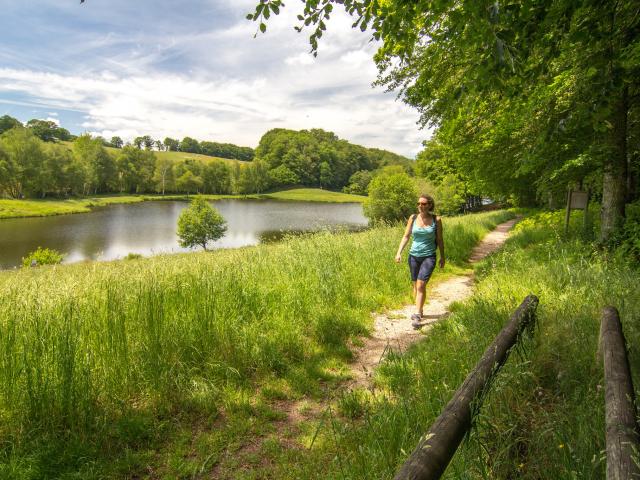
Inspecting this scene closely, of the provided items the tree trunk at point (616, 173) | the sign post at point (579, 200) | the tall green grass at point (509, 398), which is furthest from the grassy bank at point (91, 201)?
the tree trunk at point (616, 173)

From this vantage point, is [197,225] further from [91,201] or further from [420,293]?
[91,201]

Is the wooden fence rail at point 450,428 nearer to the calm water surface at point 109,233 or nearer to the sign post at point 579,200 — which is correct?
the sign post at point 579,200

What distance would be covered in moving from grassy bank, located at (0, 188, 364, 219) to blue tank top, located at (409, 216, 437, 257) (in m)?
71.6

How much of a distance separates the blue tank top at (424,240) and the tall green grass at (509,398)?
1260 mm

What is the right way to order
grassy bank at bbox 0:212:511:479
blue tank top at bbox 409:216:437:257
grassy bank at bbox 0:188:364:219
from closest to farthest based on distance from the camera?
grassy bank at bbox 0:212:511:479 → blue tank top at bbox 409:216:437:257 → grassy bank at bbox 0:188:364:219

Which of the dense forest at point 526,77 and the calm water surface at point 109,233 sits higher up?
the dense forest at point 526,77

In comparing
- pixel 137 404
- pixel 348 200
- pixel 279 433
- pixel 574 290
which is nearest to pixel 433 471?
pixel 279 433

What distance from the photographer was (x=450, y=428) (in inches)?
63.1

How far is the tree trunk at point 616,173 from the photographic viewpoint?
7.67 meters

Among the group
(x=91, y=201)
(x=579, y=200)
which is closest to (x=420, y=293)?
(x=579, y=200)

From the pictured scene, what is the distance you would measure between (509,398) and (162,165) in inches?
4749

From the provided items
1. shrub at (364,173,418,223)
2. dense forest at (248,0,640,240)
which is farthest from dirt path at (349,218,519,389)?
shrub at (364,173,418,223)

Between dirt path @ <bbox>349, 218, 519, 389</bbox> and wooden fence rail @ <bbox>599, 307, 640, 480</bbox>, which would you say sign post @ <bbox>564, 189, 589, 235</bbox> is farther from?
wooden fence rail @ <bbox>599, 307, 640, 480</bbox>

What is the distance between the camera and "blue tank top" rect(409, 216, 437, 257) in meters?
6.18
